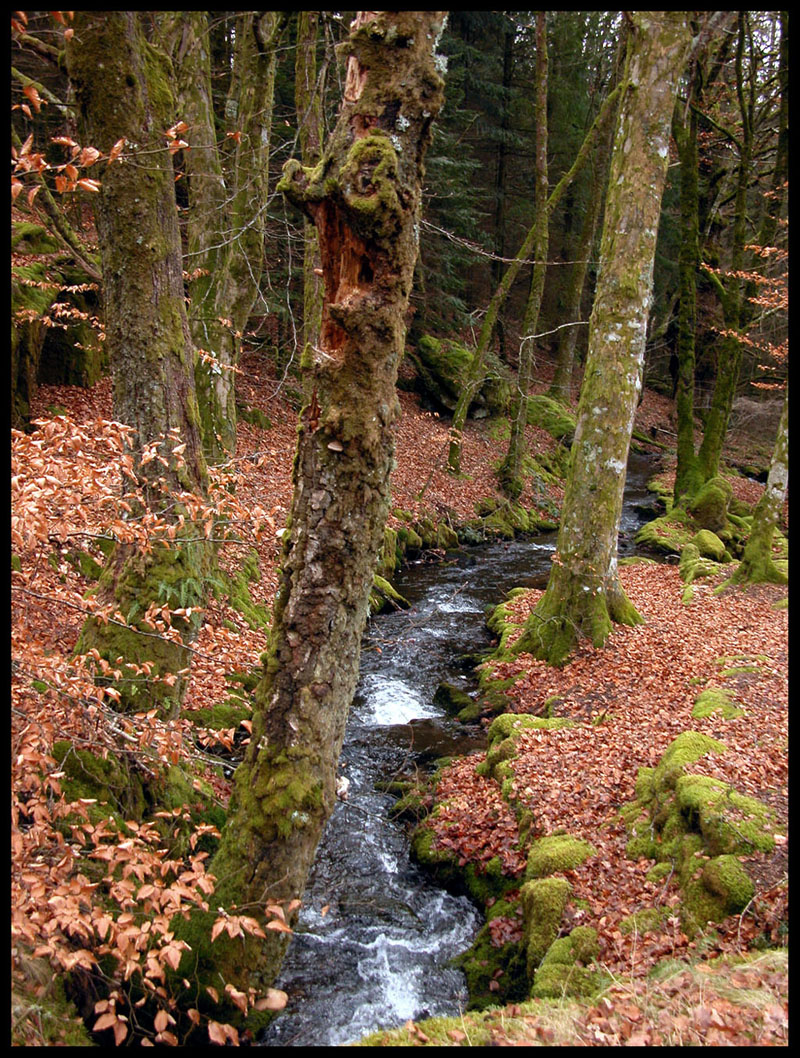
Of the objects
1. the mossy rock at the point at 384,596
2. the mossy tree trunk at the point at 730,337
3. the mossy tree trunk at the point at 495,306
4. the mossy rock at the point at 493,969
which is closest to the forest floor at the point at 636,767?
the mossy rock at the point at 493,969

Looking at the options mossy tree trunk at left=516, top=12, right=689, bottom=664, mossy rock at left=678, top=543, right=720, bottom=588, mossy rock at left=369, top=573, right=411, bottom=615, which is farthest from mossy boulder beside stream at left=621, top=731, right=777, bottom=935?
mossy rock at left=678, top=543, right=720, bottom=588

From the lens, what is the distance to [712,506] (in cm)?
1786

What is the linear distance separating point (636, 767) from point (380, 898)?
110 inches

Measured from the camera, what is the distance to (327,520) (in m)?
4.09

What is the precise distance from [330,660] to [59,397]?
1034cm

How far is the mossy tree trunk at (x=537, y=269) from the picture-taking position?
17.0 metres

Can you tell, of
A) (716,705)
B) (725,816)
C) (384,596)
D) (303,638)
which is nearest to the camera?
(303,638)

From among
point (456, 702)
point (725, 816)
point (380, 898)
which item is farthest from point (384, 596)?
point (725, 816)

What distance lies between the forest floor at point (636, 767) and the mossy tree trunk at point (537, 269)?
651cm

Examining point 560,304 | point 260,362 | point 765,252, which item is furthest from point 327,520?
point 560,304

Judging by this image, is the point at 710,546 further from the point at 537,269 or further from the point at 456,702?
the point at 456,702

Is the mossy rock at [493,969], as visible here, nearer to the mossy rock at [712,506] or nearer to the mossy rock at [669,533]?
the mossy rock at [669,533]

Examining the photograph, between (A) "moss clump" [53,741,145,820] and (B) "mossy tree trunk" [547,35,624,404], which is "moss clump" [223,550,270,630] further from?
(B) "mossy tree trunk" [547,35,624,404]

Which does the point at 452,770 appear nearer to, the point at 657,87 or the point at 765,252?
the point at 657,87
